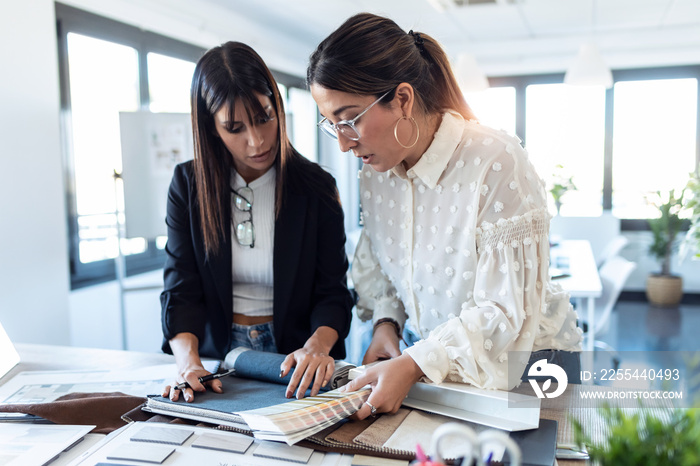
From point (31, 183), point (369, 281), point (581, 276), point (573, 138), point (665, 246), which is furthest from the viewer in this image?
point (573, 138)

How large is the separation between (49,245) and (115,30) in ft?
5.14

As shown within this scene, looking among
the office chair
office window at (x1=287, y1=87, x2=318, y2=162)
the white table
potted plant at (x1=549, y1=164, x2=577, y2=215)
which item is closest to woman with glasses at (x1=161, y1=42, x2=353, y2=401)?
the white table

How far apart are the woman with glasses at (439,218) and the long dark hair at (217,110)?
198mm

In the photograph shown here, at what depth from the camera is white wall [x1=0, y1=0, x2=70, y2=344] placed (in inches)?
108

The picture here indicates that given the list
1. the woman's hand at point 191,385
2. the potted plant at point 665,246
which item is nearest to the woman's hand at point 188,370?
the woman's hand at point 191,385

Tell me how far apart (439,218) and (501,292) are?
0.77 ft

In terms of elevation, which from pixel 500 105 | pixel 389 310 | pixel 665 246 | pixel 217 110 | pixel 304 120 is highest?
pixel 500 105

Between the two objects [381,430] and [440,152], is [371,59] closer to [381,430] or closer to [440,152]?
[440,152]

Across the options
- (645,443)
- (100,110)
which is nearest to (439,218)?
(645,443)

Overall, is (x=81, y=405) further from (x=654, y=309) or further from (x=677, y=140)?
(x=677, y=140)

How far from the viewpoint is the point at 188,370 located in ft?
3.70

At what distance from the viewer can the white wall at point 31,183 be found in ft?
8.98

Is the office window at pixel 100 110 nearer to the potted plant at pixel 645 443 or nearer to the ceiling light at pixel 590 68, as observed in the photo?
the ceiling light at pixel 590 68

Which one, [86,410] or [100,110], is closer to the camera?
[86,410]
